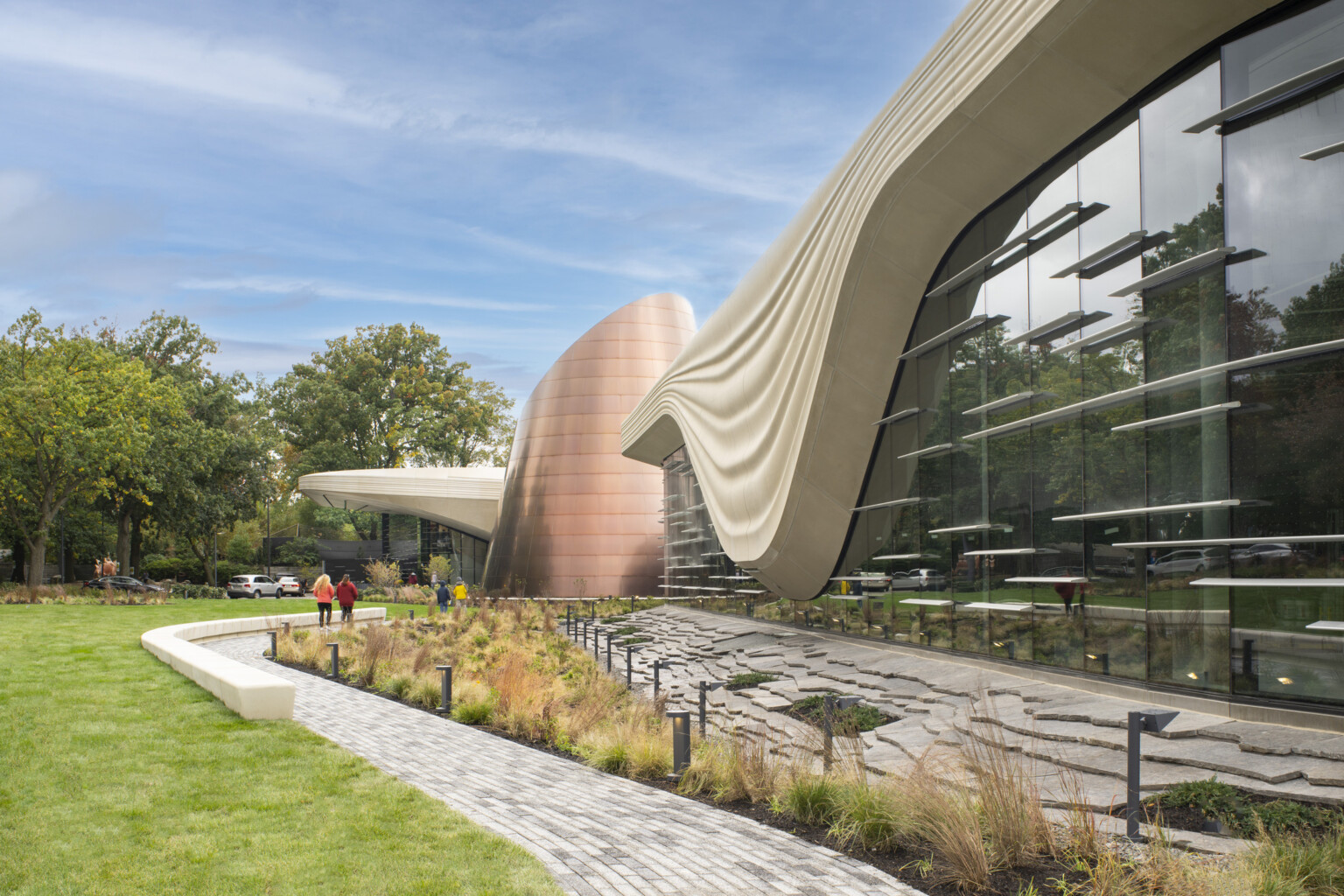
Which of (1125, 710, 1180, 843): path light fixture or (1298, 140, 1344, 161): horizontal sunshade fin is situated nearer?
(1125, 710, 1180, 843): path light fixture

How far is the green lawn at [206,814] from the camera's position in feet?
17.7

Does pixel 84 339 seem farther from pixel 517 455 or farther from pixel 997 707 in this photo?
pixel 997 707

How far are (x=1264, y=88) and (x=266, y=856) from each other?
978cm

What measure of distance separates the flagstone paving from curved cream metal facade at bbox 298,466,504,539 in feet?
106

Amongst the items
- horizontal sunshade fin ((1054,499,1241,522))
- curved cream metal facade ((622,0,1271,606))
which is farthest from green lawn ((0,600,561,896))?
curved cream metal facade ((622,0,1271,606))

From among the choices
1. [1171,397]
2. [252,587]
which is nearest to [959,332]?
Result: [1171,397]

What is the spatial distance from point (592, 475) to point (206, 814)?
33438mm

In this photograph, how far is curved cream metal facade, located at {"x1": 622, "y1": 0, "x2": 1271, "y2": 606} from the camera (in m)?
9.88

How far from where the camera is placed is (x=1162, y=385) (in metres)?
9.08

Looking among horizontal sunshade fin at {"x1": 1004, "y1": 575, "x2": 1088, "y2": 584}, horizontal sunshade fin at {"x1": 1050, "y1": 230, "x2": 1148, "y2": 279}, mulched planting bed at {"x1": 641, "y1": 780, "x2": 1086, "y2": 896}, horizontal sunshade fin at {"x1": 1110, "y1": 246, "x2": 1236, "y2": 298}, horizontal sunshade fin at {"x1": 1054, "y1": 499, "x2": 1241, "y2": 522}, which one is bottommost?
mulched planting bed at {"x1": 641, "y1": 780, "x2": 1086, "y2": 896}

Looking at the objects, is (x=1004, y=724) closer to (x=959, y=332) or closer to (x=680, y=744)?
(x=680, y=744)

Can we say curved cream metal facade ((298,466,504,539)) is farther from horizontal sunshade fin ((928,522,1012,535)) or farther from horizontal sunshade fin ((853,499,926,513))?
horizontal sunshade fin ((928,522,1012,535))

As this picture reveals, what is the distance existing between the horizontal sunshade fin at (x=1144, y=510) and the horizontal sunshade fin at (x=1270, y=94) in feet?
11.1

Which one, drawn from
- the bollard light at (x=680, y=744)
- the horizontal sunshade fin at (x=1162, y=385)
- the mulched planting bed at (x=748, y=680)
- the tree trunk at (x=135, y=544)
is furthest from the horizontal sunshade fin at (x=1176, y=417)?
the tree trunk at (x=135, y=544)
